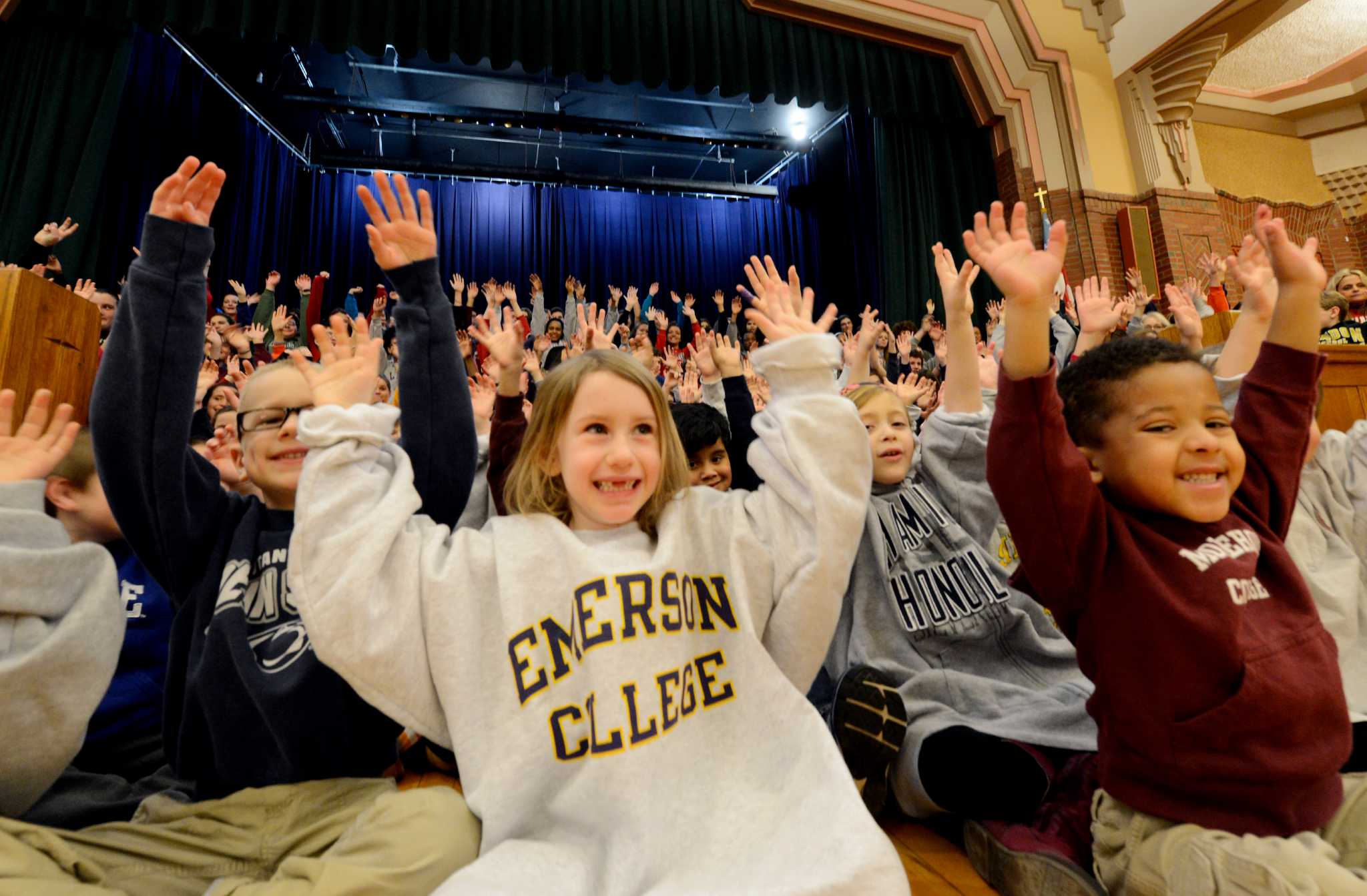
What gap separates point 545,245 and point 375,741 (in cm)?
816

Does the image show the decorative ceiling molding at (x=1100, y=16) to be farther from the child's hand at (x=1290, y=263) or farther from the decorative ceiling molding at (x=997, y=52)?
the child's hand at (x=1290, y=263)

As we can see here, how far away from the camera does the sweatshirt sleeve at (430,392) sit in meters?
0.95

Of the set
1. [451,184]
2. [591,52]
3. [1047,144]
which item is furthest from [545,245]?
[1047,144]

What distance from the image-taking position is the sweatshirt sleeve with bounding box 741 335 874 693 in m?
0.81

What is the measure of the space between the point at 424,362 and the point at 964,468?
3.00 feet

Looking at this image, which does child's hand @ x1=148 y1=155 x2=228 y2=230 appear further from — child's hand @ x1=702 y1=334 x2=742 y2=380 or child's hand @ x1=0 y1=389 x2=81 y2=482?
child's hand @ x1=702 y1=334 x2=742 y2=380

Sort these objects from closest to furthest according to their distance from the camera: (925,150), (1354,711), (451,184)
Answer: (1354,711)
(925,150)
(451,184)

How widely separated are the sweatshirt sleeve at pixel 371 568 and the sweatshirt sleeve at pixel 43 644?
0.24 metres

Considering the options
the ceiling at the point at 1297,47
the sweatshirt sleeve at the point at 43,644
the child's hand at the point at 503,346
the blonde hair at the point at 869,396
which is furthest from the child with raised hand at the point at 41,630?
the ceiling at the point at 1297,47

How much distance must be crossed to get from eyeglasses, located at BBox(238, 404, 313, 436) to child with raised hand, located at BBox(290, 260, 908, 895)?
0.51 feet

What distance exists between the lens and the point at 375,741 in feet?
2.97

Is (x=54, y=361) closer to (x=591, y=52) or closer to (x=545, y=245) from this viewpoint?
(x=591, y=52)

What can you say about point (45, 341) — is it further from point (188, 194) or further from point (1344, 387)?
point (1344, 387)

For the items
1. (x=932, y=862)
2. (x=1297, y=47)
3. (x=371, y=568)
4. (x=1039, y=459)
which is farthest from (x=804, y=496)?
(x=1297, y=47)
